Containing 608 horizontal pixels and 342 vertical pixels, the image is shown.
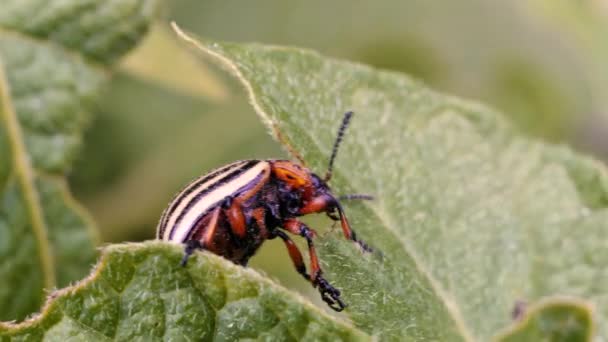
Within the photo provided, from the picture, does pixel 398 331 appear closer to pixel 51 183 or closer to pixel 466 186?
pixel 466 186

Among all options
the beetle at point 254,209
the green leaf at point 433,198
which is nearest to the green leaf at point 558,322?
the green leaf at point 433,198

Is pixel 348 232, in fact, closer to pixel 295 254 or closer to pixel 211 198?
pixel 295 254

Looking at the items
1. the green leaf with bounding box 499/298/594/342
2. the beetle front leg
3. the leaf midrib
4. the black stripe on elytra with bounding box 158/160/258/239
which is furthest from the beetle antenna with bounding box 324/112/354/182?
the leaf midrib

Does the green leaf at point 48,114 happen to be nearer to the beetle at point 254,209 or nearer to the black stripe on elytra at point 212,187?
the beetle at point 254,209

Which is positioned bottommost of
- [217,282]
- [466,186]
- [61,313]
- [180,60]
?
[61,313]

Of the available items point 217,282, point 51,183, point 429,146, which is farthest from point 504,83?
point 217,282

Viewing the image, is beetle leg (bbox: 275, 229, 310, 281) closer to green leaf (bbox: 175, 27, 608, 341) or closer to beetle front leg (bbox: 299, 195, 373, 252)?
beetle front leg (bbox: 299, 195, 373, 252)
